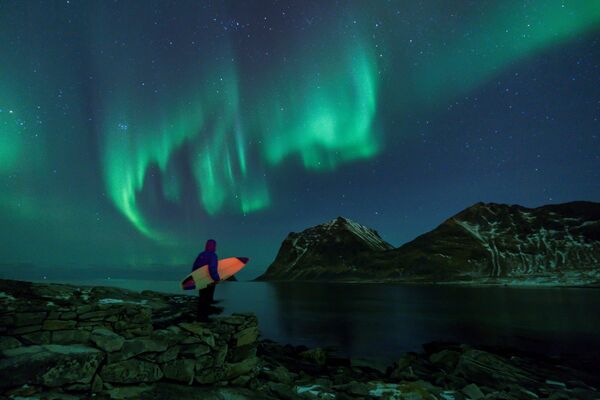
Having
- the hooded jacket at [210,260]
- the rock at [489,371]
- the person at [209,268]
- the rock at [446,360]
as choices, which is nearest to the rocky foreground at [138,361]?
the rock at [489,371]

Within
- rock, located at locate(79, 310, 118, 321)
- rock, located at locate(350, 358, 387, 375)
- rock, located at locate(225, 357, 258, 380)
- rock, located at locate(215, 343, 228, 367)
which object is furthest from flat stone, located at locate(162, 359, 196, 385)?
rock, located at locate(350, 358, 387, 375)

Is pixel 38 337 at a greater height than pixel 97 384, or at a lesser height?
greater

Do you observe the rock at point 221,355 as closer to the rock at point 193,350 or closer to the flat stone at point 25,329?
the rock at point 193,350

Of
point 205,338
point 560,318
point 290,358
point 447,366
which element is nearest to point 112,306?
point 205,338

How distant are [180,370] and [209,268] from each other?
3.77 m

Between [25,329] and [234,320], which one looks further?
[234,320]

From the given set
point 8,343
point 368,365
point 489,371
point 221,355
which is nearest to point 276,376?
point 221,355

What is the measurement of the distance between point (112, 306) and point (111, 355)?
2.64 meters

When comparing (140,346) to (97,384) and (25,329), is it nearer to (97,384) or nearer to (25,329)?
(97,384)

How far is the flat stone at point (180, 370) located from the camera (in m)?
8.67

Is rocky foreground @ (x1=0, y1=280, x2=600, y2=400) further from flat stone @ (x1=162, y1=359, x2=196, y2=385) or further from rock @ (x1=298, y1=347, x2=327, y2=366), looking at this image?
rock @ (x1=298, y1=347, x2=327, y2=366)

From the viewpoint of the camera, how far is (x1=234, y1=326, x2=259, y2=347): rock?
10.4 meters

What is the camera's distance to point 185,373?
8766 mm

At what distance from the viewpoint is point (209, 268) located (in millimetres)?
11820
